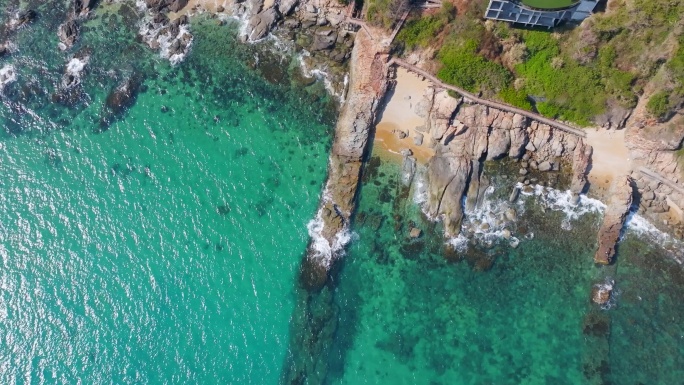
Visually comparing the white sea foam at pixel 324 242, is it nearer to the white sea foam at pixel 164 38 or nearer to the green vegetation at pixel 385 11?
the green vegetation at pixel 385 11

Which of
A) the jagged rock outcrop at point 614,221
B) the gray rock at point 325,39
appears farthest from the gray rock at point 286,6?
the jagged rock outcrop at point 614,221

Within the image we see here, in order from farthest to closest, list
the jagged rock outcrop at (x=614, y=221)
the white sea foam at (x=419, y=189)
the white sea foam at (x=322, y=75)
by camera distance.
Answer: the white sea foam at (x=322, y=75) < the white sea foam at (x=419, y=189) < the jagged rock outcrop at (x=614, y=221)

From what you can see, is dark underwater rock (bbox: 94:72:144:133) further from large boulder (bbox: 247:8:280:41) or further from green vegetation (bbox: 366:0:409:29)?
green vegetation (bbox: 366:0:409:29)

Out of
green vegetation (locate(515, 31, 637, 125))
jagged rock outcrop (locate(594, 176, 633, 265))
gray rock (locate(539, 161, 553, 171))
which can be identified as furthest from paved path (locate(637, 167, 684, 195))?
gray rock (locate(539, 161, 553, 171))

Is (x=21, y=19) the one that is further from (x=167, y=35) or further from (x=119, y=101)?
(x=167, y=35)

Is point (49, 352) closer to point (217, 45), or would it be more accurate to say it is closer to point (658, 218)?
point (217, 45)

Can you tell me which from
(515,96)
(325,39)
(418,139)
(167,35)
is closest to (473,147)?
(418,139)
